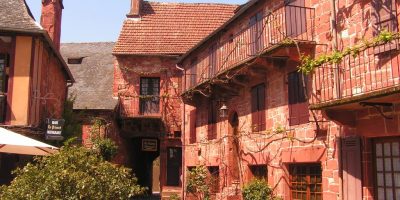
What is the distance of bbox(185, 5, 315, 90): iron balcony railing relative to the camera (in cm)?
1181

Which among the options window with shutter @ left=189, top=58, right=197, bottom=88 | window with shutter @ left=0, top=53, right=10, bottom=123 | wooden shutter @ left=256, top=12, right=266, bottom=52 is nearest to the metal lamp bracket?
wooden shutter @ left=256, top=12, right=266, bottom=52

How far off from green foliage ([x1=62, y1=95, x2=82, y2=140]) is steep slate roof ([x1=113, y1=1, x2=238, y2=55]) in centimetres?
440

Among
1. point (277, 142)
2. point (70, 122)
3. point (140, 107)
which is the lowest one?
point (277, 142)

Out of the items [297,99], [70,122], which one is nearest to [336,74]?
[297,99]

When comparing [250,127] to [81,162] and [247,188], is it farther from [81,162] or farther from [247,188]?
[81,162]

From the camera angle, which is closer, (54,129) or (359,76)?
(359,76)

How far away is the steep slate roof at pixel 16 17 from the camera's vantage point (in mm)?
14845

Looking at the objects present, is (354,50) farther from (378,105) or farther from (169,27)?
(169,27)

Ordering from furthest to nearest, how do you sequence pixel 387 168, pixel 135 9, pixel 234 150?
pixel 135 9
pixel 234 150
pixel 387 168

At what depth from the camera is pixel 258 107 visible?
14633 millimetres

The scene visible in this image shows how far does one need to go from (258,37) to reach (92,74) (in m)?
15.0

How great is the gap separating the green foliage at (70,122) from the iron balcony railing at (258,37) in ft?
18.1

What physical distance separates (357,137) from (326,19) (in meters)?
3.03

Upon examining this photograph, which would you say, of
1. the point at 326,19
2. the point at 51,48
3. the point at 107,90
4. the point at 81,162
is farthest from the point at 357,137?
the point at 107,90
